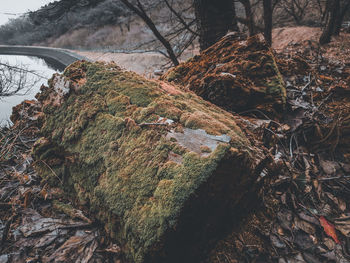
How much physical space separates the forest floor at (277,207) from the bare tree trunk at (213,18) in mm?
2593

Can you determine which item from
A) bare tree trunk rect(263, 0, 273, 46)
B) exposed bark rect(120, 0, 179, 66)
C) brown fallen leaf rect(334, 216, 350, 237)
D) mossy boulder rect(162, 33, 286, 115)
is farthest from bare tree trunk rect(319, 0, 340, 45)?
brown fallen leaf rect(334, 216, 350, 237)

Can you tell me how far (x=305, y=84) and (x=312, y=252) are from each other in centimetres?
230

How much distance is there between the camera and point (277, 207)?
182 centimetres

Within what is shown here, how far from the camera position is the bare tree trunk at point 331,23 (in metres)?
8.55

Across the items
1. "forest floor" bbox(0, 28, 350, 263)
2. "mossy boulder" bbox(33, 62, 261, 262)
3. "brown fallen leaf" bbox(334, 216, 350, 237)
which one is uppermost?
"mossy boulder" bbox(33, 62, 261, 262)

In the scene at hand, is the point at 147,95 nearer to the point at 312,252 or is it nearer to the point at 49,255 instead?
the point at 49,255

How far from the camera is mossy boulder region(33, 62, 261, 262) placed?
1.24m

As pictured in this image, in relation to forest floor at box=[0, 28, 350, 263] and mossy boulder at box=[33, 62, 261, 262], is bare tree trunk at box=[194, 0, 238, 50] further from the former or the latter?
mossy boulder at box=[33, 62, 261, 262]

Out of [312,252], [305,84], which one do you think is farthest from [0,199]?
[305,84]

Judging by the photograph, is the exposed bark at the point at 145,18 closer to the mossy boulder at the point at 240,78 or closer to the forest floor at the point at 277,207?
the mossy boulder at the point at 240,78

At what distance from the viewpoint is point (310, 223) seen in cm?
169

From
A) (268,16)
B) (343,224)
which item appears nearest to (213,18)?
(268,16)

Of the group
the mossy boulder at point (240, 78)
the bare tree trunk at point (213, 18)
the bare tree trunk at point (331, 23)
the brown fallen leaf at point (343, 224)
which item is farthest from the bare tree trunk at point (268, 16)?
the brown fallen leaf at point (343, 224)

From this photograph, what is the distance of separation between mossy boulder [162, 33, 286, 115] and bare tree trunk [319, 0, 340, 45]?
362 inches
